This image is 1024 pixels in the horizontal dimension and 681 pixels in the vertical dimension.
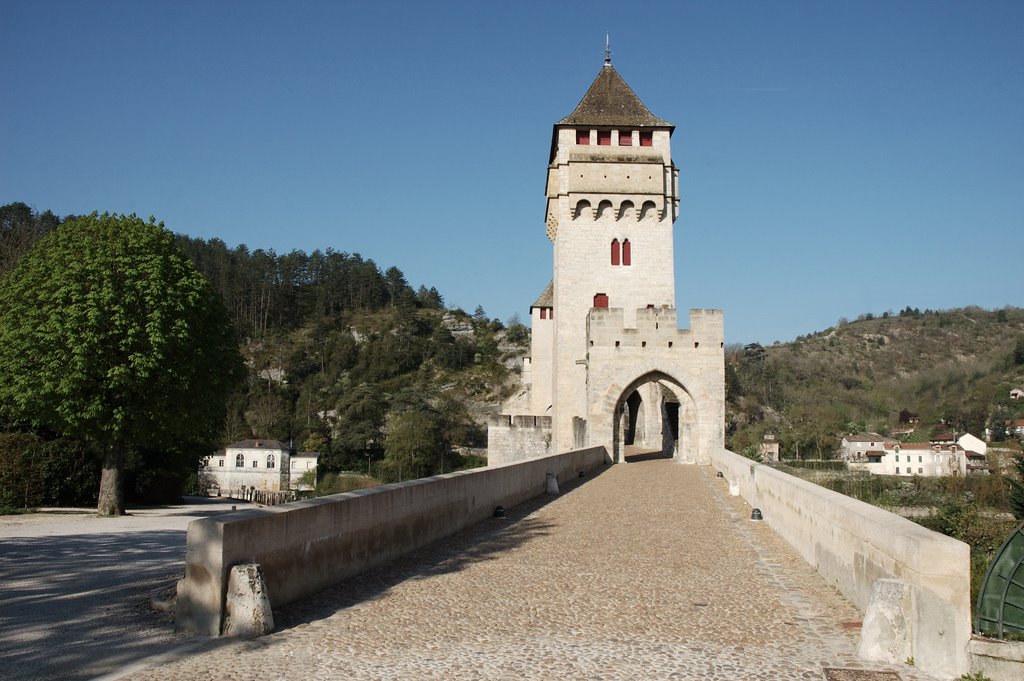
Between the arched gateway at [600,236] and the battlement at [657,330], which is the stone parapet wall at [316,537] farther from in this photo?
the arched gateway at [600,236]

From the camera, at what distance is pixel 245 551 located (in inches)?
219

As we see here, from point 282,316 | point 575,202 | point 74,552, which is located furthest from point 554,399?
point 282,316

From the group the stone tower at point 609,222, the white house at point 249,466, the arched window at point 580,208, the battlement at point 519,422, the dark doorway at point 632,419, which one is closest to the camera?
the battlement at point 519,422

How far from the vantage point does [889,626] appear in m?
4.95

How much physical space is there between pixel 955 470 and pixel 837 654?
68.7 ft

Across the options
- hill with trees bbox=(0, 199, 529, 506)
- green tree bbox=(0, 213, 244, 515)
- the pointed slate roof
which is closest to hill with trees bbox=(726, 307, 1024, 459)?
the pointed slate roof

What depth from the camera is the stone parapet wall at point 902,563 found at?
461 cm

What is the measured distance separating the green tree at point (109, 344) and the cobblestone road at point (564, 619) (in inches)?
421

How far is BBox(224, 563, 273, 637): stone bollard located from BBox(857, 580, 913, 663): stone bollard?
367cm

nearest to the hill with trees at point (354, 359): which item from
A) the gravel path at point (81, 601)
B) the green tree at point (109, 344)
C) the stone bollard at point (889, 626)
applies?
the green tree at point (109, 344)

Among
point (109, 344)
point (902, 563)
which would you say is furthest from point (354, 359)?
point (902, 563)

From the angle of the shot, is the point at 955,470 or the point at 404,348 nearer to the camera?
the point at 955,470

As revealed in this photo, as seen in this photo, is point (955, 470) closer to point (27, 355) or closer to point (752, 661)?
point (752, 661)

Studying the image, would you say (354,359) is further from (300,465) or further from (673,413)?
(673,413)
